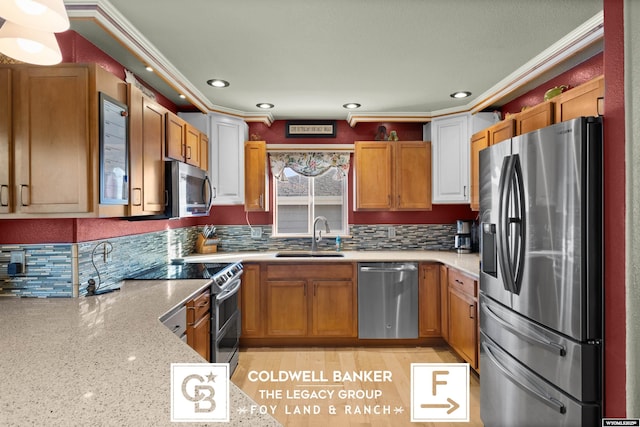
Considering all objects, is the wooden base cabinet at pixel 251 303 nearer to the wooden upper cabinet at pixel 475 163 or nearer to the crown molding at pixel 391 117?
the crown molding at pixel 391 117

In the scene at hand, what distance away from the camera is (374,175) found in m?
3.94

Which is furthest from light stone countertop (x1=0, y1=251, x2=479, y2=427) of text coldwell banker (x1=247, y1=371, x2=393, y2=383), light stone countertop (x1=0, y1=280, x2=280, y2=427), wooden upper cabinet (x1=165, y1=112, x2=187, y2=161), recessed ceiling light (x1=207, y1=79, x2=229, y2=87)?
recessed ceiling light (x1=207, y1=79, x2=229, y2=87)

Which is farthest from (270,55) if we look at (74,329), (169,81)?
(74,329)

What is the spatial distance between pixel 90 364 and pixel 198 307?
1126 mm

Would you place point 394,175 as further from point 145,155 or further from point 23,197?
point 23,197

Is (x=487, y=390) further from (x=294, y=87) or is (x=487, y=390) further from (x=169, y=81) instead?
(x=169, y=81)

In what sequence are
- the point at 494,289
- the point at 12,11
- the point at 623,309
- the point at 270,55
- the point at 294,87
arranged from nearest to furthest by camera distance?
the point at 12,11, the point at 623,309, the point at 494,289, the point at 270,55, the point at 294,87

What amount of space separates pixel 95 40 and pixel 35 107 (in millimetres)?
609

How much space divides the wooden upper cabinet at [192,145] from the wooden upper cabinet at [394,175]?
5.57 ft

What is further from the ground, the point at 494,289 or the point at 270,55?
the point at 270,55

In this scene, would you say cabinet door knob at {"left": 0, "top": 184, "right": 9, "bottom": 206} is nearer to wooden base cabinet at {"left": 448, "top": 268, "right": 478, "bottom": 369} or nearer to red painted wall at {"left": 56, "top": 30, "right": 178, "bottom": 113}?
red painted wall at {"left": 56, "top": 30, "right": 178, "bottom": 113}

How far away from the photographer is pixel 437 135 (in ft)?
12.8

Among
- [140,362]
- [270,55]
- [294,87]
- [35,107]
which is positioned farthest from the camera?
[294,87]

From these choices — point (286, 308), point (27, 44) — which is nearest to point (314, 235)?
point (286, 308)
